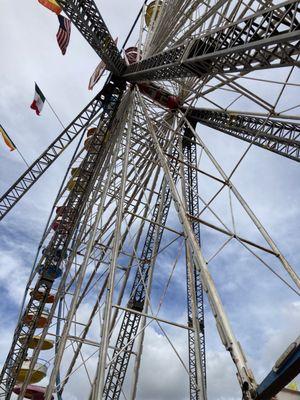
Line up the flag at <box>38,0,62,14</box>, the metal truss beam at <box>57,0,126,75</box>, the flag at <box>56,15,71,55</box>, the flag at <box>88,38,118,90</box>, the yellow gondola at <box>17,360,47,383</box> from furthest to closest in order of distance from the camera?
the yellow gondola at <box>17,360,47,383</box> → the flag at <box>88,38,118,90</box> → the flag at <box>56,15,71,55</box> → the flag at <box>38,0,62,14</box> → the metal truss beam at <box>57,0,126,75</box>

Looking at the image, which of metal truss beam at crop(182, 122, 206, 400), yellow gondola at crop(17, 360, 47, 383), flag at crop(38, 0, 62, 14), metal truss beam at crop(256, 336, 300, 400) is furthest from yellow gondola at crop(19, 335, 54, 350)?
metal truss beam at crop(256, 336, 300, 400)

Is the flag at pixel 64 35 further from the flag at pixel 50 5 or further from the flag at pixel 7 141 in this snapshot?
the flag at pixel 7 141

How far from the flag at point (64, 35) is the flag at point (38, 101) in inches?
124

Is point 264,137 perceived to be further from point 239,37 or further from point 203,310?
point 203,310

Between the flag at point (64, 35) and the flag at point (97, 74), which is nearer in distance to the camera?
the flag at point (64, 35)

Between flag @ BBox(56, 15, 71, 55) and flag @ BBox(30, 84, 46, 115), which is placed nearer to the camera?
flag @ BBox(56, 15, 71, 55)

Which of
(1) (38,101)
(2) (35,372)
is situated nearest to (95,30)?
(1) (38,101)

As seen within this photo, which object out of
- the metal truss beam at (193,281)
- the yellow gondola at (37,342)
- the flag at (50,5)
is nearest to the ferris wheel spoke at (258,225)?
the metal truss beam at (193,281)

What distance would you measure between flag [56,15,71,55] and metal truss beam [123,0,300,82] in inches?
264

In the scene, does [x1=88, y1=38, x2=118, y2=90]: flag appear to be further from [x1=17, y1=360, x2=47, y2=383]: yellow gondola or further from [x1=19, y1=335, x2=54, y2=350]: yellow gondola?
[x1=17, y1=360, x2=47, y2=383]: yellow gondola

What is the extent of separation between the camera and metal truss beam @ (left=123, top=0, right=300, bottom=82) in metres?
7.36

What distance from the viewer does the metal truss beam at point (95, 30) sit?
47.4 feet

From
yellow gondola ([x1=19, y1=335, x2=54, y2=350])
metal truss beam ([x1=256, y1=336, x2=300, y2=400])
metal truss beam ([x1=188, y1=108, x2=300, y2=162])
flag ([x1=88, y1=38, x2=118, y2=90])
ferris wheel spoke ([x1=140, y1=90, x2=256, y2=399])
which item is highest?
flag ([x1=88, y1=38, x2=118, y2=90])

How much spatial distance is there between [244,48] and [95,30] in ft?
30.2
